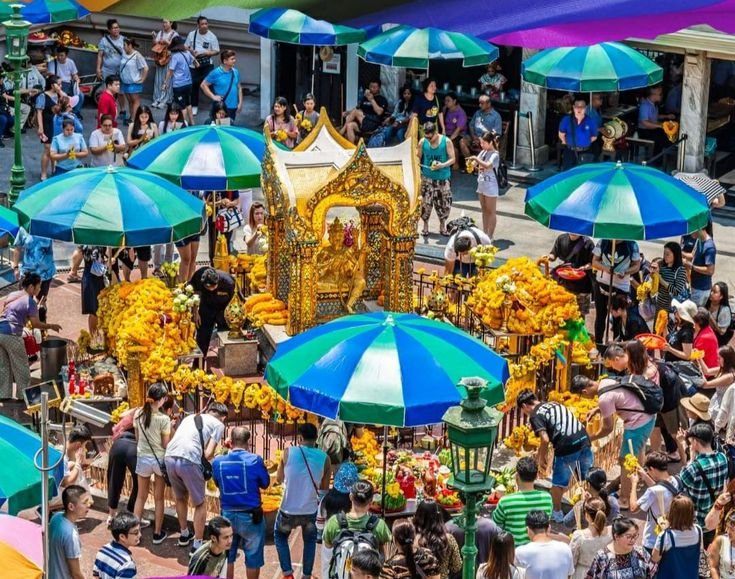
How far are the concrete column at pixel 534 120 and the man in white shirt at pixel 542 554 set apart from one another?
15106 mm

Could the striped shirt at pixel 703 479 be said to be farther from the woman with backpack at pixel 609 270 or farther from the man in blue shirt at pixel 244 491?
the woman with backpack at pixel 609 270

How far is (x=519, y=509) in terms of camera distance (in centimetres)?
1054

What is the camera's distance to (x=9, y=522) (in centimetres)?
873

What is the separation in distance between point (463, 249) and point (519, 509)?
6.21 m

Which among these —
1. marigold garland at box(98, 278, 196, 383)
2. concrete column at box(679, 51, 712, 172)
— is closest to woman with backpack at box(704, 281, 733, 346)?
marigold garland at box(98, 278, 196, 383)

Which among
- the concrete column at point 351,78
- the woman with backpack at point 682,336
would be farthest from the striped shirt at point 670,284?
the concrete column at point 351,78

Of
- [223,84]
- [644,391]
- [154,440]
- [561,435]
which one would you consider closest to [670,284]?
[644,391]

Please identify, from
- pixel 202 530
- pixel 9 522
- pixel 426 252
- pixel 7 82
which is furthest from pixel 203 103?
pixel 9 522

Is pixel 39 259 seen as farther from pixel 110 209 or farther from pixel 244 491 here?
pixel 244 491

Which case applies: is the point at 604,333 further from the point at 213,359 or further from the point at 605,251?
the point at 213,359

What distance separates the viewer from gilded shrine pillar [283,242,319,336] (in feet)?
47.8

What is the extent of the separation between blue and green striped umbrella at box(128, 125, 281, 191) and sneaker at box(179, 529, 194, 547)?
5374 millimetres

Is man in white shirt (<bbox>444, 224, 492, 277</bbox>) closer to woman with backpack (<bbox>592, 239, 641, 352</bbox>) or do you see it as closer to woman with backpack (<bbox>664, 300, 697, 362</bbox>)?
woman with backpack (<bbox>592, 239, 641, 352</bbox>)

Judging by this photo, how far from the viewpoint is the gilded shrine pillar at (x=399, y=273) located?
14.8m
